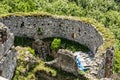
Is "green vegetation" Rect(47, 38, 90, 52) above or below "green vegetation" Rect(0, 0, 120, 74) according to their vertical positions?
above

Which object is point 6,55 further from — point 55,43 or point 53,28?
point 53,28

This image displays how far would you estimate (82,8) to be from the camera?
216 feet

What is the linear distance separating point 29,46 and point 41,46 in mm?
804

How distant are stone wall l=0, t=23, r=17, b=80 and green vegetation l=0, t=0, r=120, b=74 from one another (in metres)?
19.2

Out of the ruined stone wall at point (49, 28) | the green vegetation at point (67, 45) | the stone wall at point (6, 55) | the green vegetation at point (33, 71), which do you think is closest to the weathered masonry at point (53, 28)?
the ruined stone wall at point (49, 28)

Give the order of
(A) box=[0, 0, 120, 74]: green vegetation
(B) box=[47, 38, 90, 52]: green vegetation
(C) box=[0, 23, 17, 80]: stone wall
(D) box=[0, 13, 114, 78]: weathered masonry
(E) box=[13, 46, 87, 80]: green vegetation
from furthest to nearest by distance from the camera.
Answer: (A) box=[0, 0, 120, 74]: green vegetation, (B) box=[47, 38, 90, 52]: green vegetation, (D) box=[0, 13, 114, 78]: weathered masonry, (E) box=[13, 46, 87, 80]: green vegetation, (C) box=[0, 23, 17, 80]: stone wall

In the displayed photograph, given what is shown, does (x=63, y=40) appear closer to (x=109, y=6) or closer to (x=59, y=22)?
(x=59, y=22)

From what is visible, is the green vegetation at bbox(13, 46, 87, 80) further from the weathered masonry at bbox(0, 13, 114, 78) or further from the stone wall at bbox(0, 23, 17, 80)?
the weathered masonry at bbox(0, 13, 114, 78)

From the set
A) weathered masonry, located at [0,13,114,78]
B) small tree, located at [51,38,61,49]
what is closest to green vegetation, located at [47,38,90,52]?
small tree, located at [51,38,61,49]

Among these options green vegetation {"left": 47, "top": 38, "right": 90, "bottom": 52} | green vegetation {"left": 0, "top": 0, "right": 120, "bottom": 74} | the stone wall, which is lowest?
green vegetation {"left": 0, "top": 0, "right": 120, "bottom": 74}

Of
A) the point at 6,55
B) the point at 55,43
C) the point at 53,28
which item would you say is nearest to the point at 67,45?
the point at 55,43

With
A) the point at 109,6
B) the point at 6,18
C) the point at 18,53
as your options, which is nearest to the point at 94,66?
the point at 18,53

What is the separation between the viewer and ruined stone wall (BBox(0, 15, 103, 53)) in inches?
1142

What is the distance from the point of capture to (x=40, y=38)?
29781mm
